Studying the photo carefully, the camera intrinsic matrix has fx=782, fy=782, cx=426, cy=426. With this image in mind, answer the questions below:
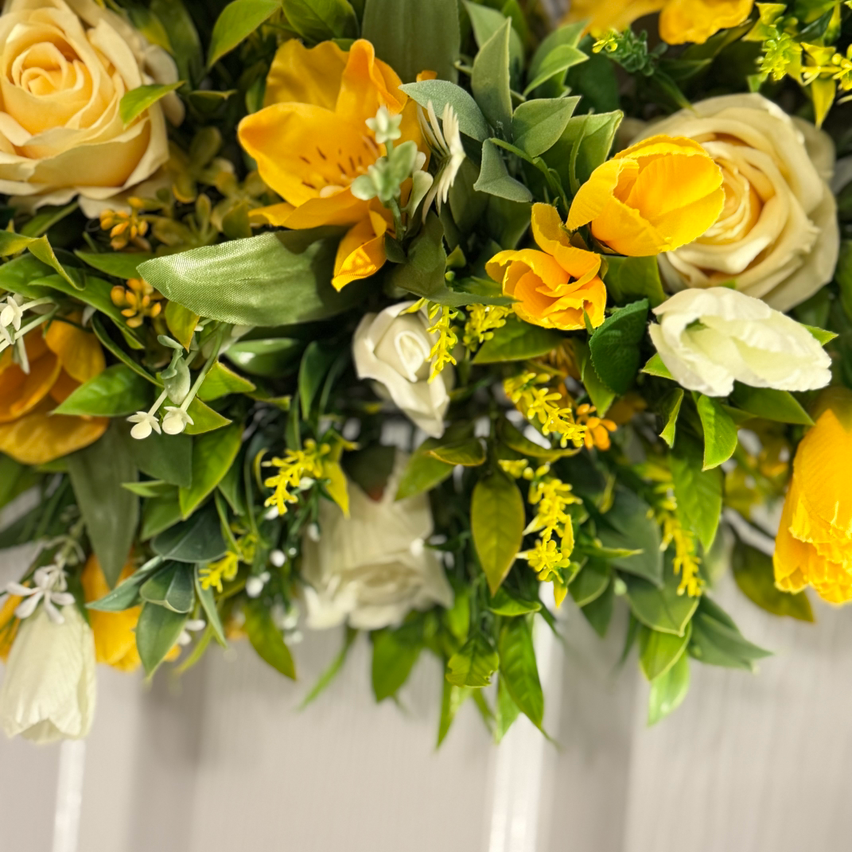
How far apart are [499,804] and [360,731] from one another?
147mm

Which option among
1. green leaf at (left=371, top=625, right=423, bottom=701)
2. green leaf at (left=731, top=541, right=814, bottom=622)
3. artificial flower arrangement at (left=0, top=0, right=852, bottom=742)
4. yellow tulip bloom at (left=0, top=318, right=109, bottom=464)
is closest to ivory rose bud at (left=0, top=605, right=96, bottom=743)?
artificial flower arrangement at (left=0, top=0, right=852, bottom=742)

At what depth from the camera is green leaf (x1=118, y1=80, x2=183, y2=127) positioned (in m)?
0.46

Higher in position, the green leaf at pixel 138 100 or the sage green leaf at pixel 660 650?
the green leaf at pixel 138 100

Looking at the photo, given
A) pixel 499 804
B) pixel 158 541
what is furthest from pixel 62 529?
pixel 499 804

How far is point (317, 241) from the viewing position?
1.55 ft

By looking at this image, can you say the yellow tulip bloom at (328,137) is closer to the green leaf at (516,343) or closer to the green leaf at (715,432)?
the green leaf at (516,343)

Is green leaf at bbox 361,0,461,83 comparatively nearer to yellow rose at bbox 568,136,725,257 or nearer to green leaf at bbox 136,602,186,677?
yellow rose at bbox 568,136,725,257

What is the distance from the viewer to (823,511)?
419mm

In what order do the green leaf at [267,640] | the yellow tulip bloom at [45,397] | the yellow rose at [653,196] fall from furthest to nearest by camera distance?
the green leaf at [267,640] < the yellow tulip bloom at [45,397] < the yellow rose at [653,196]

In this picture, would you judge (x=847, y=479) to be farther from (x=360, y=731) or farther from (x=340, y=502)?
(x=360, y=731)

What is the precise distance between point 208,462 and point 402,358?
143 millimetres

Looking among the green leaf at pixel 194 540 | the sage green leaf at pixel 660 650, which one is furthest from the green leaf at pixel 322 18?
the sage green leaf at pixel 660 650

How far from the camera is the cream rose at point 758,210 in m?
0.47

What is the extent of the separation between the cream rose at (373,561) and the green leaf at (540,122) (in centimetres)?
24
